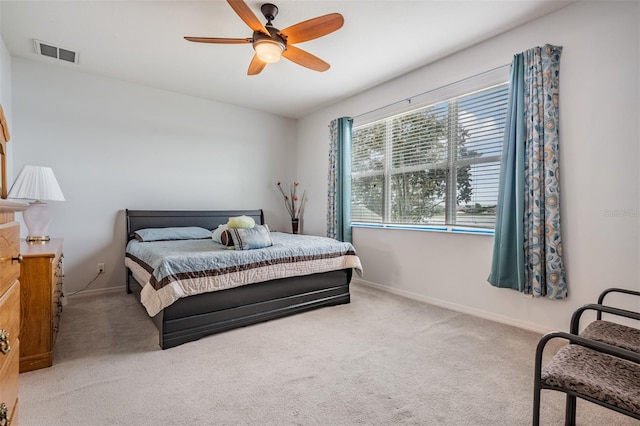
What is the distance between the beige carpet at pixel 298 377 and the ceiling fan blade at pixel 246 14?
90.9 inches

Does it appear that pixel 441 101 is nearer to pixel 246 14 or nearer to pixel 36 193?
pixel 246 14

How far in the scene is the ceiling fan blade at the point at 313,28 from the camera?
208 cm

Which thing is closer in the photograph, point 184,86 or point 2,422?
point 2,422

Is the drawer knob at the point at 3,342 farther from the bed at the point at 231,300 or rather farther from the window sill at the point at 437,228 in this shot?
the window sill at the point at 437,228

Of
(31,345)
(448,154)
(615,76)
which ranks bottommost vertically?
(31,345)

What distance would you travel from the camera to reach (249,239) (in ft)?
9.36

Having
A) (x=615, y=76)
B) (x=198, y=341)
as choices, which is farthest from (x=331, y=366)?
(x=615, y=76)

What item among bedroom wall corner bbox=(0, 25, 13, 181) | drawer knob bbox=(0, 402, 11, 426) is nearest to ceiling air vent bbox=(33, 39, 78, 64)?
bedroom wall corner bbox=(0, 25, 13, 181)

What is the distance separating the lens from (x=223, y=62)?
3.35 meters

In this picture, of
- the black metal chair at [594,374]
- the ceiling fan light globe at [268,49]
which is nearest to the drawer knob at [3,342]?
the black metal chair at [594,374]

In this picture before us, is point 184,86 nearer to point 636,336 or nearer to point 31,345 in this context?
point 31,345

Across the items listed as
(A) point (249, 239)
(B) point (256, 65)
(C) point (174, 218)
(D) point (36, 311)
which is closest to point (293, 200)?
(C) point (174, 218)

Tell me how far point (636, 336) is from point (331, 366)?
157cm

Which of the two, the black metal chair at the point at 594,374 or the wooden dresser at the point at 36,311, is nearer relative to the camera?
the black metal chair at the point at 594,374
